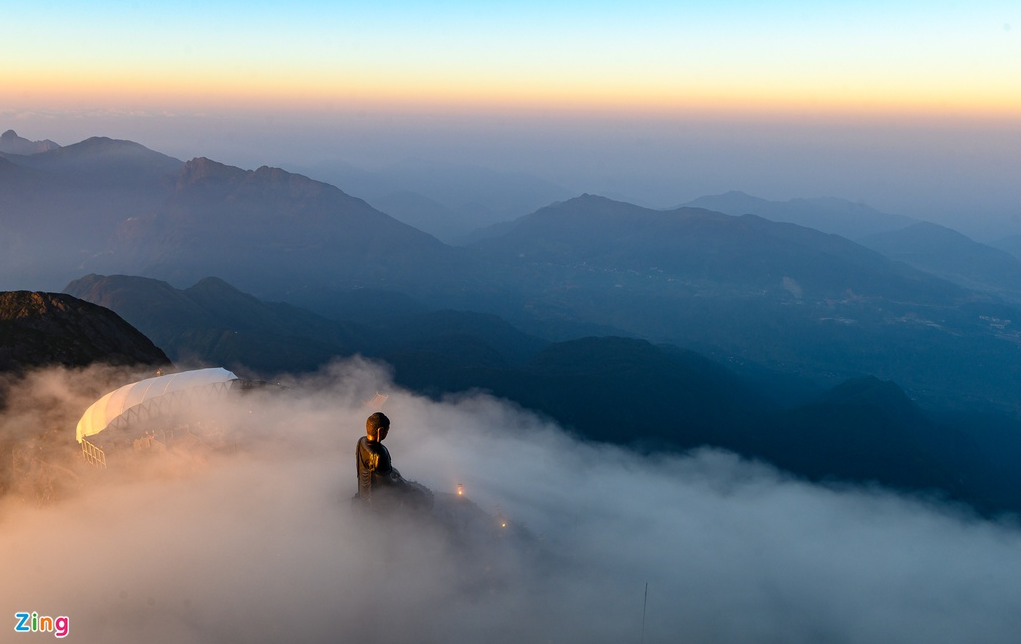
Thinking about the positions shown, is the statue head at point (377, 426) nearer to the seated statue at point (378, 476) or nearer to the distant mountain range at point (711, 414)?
the seated statue at point (378, 476)

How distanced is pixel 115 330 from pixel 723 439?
11948 cm

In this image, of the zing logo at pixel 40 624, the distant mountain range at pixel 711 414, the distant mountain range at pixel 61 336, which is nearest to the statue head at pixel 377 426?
the zing logo at pixel 40 624

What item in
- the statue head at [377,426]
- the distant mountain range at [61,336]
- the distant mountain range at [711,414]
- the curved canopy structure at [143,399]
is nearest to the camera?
the statue head at [377,426]

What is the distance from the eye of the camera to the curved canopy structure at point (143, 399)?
203 ft

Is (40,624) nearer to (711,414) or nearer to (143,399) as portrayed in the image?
(143,399)

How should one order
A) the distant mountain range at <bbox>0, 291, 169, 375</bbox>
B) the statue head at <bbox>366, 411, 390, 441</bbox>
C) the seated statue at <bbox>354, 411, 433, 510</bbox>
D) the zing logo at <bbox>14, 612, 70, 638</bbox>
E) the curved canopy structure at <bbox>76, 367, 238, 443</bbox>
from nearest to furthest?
the zing logo at <bbox>14, 612, 70, 638</bbox> < the statue head at <bbox>366, 411, 390, 441</bbox> < the seated statue at <bbox>354, 411, 433, 510</bbox> < the curved canopy structure at <bbox>76, 367, 238, 443</bbox> < the distant mountain range at <bbox>0, 291, 169, 375</bbox>

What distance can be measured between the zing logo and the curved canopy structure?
1823 cm

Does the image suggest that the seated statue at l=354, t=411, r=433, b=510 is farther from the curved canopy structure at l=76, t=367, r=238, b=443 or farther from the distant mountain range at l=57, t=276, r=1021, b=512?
the distant mountain range at l=57, t=276, r=1021, b=512

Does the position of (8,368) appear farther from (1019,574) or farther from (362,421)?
(1019,574)

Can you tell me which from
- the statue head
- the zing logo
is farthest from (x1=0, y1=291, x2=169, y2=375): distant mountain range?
the statue head

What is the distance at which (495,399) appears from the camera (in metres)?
147

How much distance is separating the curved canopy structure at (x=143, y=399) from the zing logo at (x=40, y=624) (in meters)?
18.2

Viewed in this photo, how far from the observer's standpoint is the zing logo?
4553 cm

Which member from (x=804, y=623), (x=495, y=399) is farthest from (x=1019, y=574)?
(x=495, y=399)
